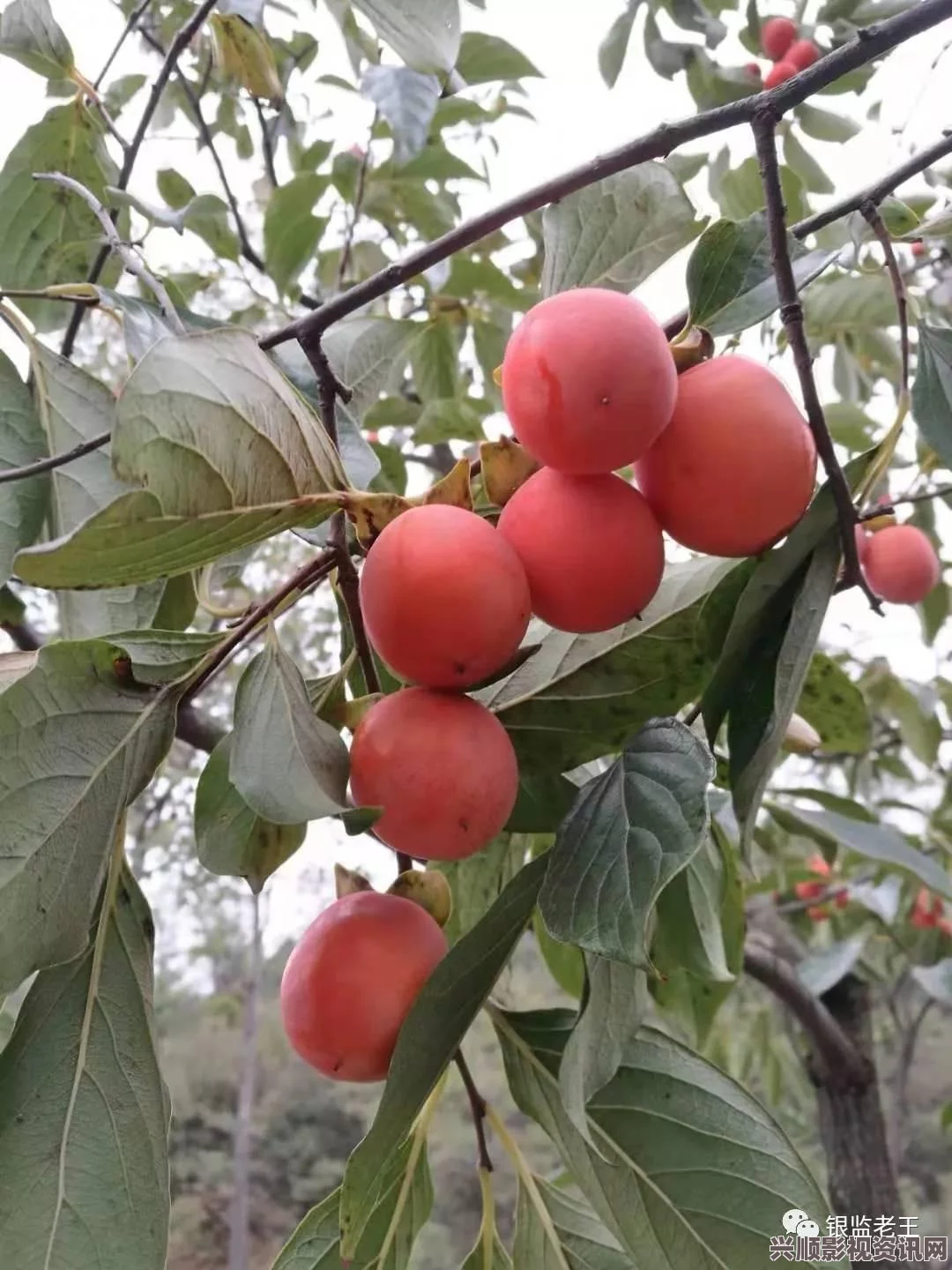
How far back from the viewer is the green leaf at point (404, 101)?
2.64 feet

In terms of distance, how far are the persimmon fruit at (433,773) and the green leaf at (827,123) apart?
105 cm

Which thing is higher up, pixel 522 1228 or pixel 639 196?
pixel 639 196

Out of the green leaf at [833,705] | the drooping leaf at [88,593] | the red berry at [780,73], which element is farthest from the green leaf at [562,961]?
the red berry at [780,73]

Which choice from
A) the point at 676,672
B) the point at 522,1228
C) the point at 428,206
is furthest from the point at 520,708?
the point at 428,206

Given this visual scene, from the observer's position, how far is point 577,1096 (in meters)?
0.34

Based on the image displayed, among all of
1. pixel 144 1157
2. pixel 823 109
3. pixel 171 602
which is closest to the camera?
pixel 144 1157

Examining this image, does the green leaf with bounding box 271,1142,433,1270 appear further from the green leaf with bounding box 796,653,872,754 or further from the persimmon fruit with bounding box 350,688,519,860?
the green leaf with bounding box 796,653,872,754

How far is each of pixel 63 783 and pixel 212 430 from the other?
5.8 inches

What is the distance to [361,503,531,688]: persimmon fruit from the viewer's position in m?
0.31

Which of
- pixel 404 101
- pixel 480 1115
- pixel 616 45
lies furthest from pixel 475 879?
pixel 616 45

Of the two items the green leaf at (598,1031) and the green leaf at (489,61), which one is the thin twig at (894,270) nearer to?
the green leaf at (598,1031)

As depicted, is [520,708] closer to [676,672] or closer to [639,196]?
[676,672]

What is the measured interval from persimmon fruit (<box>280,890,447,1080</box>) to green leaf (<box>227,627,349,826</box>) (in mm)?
73

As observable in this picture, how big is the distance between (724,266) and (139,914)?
1.21 ft
